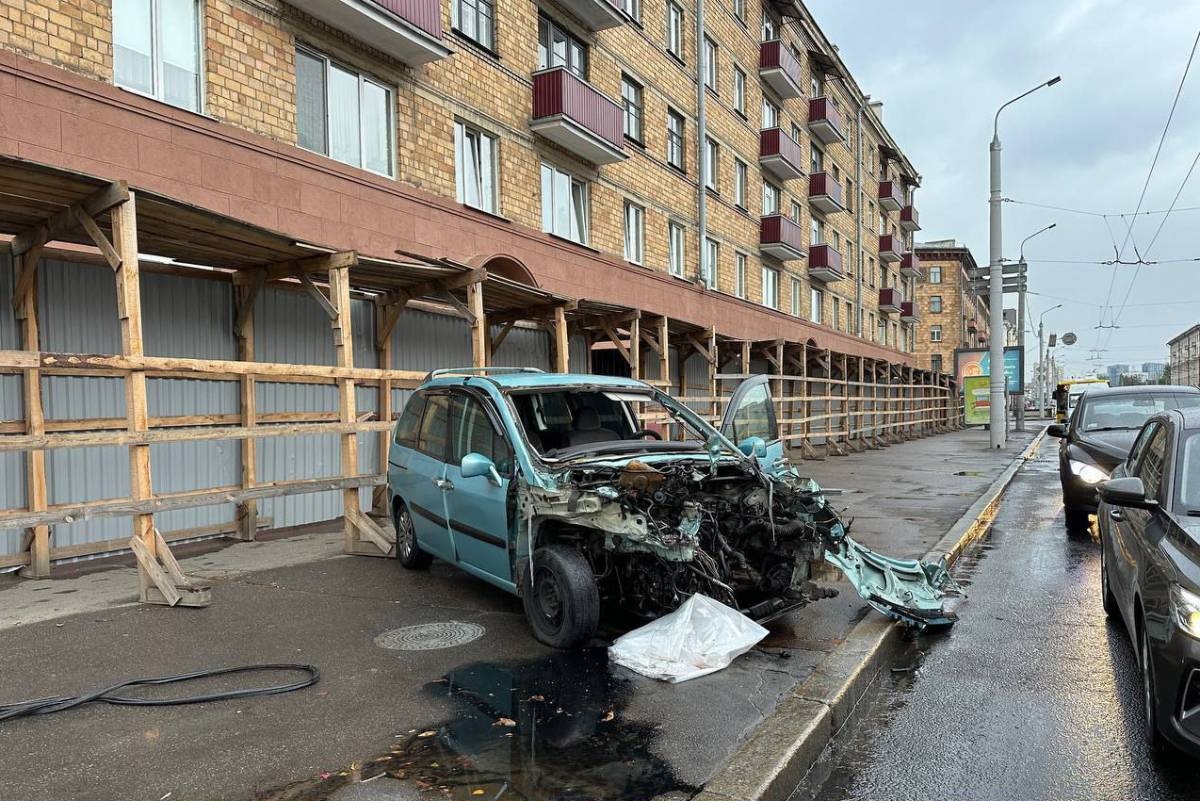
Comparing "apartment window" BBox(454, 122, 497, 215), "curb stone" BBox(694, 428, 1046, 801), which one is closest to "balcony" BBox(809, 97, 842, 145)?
"apartment window" BBox(454, 122, 497, 215)

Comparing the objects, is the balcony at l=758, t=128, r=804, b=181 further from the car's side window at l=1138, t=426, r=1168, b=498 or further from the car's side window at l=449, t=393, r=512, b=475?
the car's side window at l=1138, t=426, r=1168, b=498

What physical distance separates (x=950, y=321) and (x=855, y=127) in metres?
36.0

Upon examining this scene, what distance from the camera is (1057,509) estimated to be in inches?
438

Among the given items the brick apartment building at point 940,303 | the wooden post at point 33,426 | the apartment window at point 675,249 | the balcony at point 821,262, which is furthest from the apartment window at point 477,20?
the brick apartment building at point 940,303

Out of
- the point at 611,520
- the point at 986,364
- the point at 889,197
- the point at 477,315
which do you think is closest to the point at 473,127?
the point at 477,315

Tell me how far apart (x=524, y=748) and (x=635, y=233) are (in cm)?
1590

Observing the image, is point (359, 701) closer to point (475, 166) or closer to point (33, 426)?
point (33, 426)

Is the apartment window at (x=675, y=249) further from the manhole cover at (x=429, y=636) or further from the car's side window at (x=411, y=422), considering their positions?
the manhole cover at (x=429, y=636)

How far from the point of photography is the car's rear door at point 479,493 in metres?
5.20

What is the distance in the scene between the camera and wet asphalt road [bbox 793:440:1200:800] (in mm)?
3256

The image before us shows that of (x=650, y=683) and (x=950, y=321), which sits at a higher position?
(x=950, y=321)

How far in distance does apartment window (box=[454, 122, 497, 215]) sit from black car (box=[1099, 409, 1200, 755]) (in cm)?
1043

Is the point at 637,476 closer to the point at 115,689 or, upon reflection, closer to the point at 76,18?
the point at 115,689

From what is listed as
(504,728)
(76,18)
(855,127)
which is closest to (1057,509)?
(504,728)
